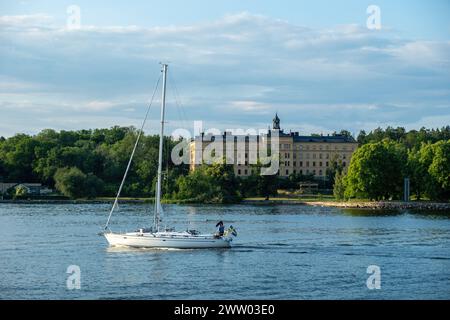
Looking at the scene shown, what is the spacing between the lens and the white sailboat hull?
54.9 meters

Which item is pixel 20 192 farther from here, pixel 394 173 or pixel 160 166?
pixel 160 166

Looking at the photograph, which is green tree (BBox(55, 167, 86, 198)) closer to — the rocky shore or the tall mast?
the rocky shore

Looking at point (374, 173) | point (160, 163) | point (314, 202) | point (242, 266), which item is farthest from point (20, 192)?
point (242, 266)

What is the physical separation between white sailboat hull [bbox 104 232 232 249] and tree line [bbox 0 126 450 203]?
200ft

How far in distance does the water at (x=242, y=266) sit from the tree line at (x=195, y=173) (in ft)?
174

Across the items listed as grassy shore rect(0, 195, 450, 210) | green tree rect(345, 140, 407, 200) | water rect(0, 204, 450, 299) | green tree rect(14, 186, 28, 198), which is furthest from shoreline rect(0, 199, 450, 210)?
water rect(0, 204, 450, 299)

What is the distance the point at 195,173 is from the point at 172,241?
318 ft

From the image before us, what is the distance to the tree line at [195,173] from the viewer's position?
134375 millimetres

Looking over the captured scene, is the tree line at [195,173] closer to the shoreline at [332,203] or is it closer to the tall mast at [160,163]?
the shoreline at [332,203]

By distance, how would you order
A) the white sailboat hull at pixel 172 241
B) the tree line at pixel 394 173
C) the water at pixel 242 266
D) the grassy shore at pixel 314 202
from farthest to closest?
the tree line at pixel 394 173, the grassy shore at pixel 314 202, the white sailboat hull at pixel 172 241, the water at pixel 242 266

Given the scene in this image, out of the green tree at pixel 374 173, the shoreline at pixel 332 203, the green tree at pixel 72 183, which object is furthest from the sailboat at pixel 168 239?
the green tree at pixel 72 183

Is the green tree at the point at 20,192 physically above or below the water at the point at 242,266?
above

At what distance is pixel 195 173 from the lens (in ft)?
497
